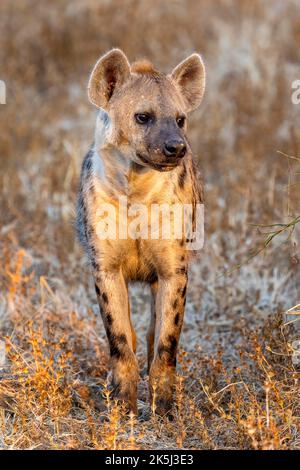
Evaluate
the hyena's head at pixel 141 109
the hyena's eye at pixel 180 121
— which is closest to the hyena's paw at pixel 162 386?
the hyena's head at pixel 141 109

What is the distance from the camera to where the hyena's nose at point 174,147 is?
4406mm

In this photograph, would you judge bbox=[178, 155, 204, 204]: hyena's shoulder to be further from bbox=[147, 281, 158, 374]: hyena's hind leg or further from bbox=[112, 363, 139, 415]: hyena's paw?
bbox=[112, 363, 139, 415]: hyena's paw

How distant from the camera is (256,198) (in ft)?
25.8

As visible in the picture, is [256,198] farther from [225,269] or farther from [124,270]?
[124,270]

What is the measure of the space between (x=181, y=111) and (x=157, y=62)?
6.98 m

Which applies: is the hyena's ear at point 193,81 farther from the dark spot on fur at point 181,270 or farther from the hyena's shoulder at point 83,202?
the dark spot on fur at point 181,270

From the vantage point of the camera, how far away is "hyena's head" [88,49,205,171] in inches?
177

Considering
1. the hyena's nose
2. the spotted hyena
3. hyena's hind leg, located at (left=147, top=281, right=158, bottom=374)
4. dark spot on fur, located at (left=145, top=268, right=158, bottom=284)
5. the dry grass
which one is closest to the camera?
the hyena's nose

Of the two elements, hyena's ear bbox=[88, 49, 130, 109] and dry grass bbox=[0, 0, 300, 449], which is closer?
dry grass bbox=[0, 0, 300, 449]

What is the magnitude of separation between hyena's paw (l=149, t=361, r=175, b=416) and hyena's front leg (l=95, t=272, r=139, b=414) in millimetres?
96

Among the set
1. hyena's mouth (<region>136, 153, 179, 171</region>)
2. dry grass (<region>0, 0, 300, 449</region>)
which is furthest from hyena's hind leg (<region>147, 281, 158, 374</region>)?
hyena's mouth (<region>136, 153, 179, 171</region>)

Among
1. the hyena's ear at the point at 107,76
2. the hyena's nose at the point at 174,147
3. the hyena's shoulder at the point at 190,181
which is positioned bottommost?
the hyena's shoulder at the point at 190,181
